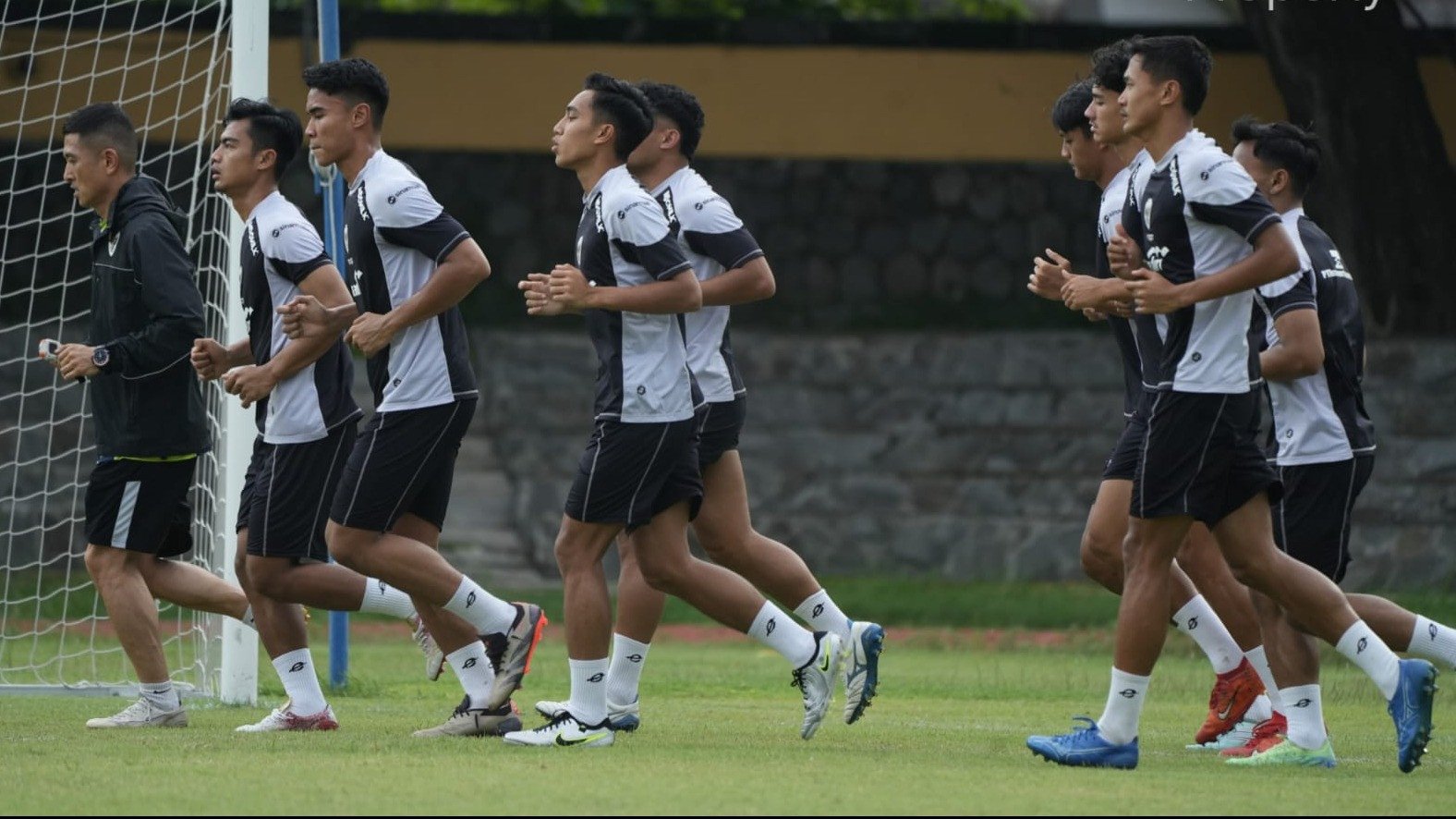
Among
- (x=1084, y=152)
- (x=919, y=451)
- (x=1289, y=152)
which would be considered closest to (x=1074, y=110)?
(x=1084, y=152)

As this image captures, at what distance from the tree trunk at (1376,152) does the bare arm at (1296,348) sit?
413 inches

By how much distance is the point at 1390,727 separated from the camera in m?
8.46

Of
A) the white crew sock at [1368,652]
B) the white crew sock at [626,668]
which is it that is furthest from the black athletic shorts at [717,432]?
the white crew sock at [1368,652]

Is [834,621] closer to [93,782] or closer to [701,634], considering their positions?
[93,782]

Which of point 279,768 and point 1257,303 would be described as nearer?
point 279,768

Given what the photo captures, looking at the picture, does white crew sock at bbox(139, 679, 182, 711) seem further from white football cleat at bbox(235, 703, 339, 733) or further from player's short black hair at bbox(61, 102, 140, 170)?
player's short black hair at bbox(61, 102, 140, 170)

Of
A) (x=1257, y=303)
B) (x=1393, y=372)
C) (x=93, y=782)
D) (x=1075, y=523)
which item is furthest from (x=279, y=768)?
(x=1393, y=372)

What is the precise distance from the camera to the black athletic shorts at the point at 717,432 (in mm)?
7727

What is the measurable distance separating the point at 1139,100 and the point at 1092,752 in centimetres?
211

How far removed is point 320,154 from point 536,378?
12054mm

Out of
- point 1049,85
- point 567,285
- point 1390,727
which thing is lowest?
point 1390,727

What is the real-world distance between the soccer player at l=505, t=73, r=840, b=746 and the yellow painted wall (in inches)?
489

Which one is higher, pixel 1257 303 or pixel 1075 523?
pixel 1257 303

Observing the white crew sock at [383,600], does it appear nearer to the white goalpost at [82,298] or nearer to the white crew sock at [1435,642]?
the white goalpost at [82,298]
